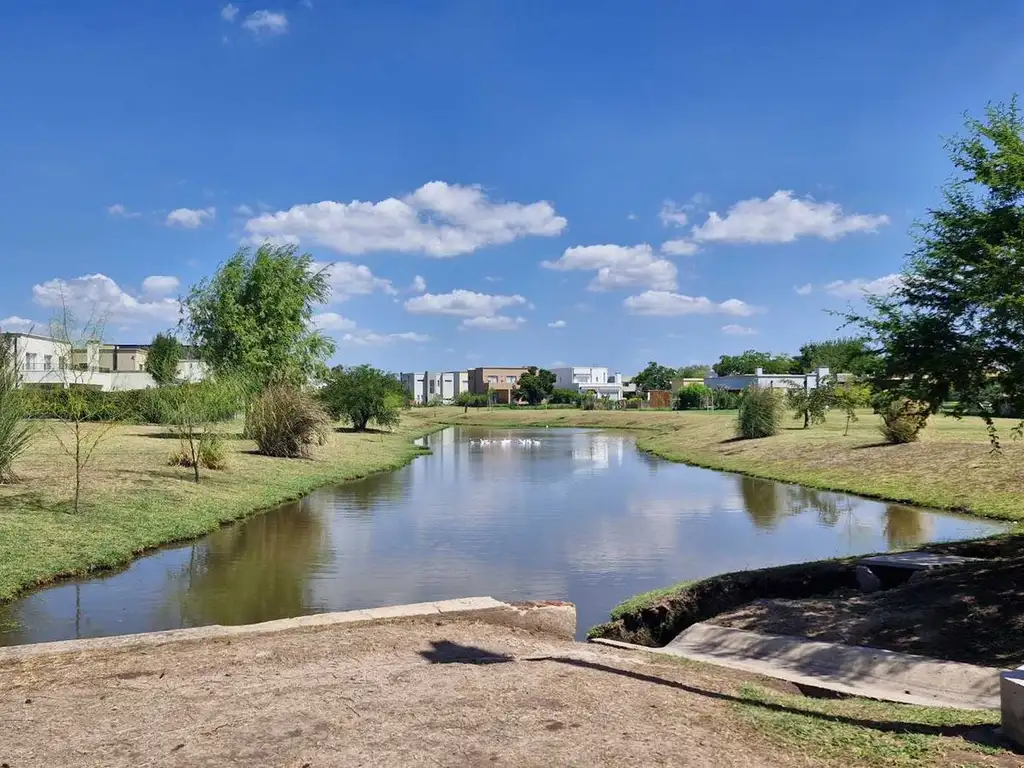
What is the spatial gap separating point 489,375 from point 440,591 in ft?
527

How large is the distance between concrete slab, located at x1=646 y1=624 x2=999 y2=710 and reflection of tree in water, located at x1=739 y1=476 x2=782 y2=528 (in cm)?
1233

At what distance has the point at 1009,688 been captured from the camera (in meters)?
4.68

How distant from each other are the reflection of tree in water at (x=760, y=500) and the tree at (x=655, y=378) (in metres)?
104

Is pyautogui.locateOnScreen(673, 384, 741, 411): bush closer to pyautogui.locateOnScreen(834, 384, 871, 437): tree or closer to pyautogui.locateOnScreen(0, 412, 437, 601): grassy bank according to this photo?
pyautogui.locateOnScreen(0, 412, 437, 601): grassy bank

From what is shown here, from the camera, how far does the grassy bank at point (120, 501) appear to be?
12.8 metres

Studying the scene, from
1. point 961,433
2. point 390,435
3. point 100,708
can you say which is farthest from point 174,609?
point 390,435

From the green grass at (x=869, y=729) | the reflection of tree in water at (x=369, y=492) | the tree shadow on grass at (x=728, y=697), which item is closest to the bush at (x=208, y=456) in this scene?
the reflection of tree in water at (x=369, y=492)

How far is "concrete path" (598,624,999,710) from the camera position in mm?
6484

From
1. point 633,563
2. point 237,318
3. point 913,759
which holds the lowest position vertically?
point 633,563

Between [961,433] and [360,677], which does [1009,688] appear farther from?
[961,433]

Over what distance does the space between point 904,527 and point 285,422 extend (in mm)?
21243

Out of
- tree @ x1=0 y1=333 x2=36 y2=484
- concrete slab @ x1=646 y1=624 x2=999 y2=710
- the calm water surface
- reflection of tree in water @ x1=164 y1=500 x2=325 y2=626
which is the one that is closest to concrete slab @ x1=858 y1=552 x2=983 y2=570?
the calm water surface

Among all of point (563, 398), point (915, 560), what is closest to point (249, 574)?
point (915, 560)

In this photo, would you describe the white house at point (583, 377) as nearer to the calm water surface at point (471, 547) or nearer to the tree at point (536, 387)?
the tree at point (536, 387)
